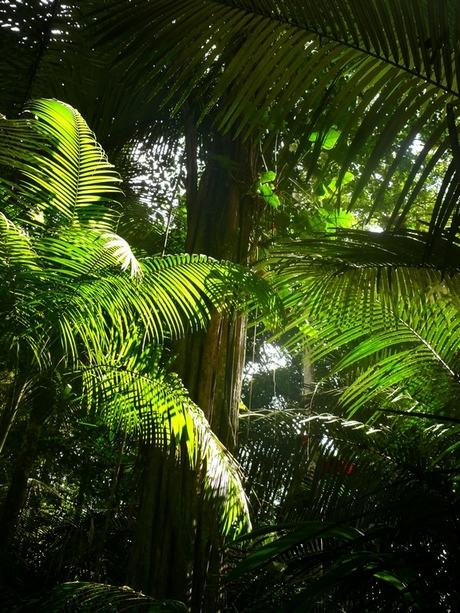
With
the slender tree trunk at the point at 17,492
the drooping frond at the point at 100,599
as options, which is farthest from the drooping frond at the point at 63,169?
the slender tree trunk at the point at 17,492

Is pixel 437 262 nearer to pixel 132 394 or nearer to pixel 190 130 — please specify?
pixel 132 394

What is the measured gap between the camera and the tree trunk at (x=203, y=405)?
6.04 feet

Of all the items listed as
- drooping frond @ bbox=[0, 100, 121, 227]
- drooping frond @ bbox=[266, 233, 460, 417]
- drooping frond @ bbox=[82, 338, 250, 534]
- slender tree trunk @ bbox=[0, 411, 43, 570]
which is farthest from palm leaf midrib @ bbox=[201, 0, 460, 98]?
slender tree trunk @ bbox=[0, 411, 43, 570]

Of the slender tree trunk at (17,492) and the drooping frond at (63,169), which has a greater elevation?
the drooping frond at (63,169)

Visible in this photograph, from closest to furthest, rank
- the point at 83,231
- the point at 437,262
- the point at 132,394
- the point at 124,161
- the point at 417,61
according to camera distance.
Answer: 1. the point at 417,61
2. the point at 437,262
3. the point at 83,231
4. the point at 132,394
5. the point at 124,161

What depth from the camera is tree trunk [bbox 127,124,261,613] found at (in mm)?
1842

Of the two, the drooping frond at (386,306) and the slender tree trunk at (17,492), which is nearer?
the drooping frond at (386,306)

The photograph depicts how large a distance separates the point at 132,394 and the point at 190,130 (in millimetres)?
1624

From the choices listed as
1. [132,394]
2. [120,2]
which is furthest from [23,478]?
[120,2]

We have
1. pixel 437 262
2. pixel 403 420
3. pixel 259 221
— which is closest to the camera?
pixel 437 262

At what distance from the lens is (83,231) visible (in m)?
1.62

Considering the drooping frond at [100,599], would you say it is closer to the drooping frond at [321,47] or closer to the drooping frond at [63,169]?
the drooping frond at [63,169]

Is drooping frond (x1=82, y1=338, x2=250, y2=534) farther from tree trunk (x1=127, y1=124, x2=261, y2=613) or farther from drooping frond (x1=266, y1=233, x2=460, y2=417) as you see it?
drooping frond (x1=266, y1=233, x2=460, y2=417)

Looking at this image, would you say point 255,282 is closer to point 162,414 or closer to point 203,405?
point 162,414
